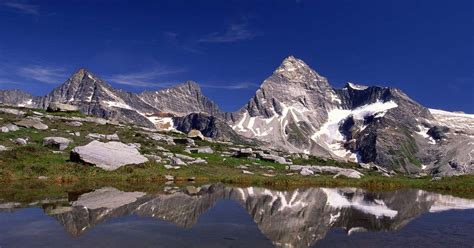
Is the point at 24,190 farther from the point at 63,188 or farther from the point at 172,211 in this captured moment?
the point at 172,211

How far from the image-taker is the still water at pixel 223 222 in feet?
73.4

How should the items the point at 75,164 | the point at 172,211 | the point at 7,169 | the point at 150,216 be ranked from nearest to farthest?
the point at 150,216
the point at 172,211
the point at 7,169
the point at 75,164

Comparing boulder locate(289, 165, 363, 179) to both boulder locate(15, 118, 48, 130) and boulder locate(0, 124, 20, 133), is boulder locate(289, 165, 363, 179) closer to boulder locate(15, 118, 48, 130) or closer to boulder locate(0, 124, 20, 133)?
boulder locate(15, 118, 48, 130)

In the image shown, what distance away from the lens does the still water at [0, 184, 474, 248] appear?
73.4 ft

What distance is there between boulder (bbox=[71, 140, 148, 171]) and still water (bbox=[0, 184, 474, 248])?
1825cm

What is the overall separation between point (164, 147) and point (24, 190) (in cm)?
4210

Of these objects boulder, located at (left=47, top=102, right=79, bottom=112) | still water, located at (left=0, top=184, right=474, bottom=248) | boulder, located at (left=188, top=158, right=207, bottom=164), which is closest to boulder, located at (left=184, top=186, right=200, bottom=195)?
still water, located at (left=0, top=184, right=474, bottom=248)

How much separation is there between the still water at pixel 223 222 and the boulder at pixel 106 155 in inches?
719

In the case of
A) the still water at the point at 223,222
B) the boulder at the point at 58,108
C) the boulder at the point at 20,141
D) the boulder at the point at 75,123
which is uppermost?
the boulder at the point at 58,108

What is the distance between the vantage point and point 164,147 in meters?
83.1

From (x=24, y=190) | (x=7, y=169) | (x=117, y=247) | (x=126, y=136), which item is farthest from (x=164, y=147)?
(x=117, y=247)

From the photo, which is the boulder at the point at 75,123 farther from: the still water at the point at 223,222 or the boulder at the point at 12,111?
the still water at the point at 223,222

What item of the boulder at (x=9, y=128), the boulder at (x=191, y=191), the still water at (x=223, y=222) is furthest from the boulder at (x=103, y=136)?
the still water at (x=223, y=222)

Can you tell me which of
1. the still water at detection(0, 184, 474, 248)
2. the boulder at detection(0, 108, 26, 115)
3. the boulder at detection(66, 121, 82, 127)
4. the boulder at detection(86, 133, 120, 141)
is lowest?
the still water at detection(0, 184, 474, 248)
